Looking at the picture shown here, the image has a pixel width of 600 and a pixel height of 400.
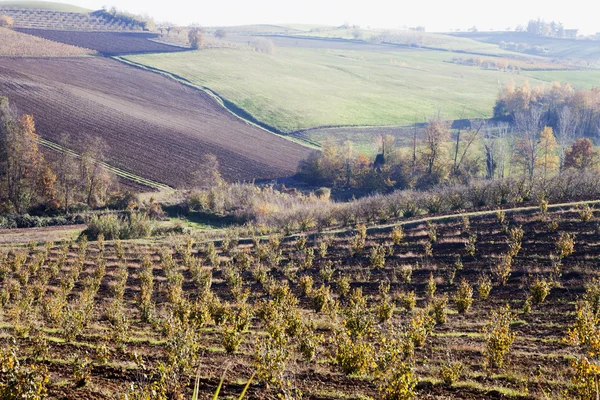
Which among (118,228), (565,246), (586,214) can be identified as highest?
(586,214)

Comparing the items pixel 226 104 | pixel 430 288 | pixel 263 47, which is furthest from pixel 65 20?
pixel 430 288

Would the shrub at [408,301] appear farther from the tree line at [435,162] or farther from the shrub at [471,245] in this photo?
the tree line at [435,162]

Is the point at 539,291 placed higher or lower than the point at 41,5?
lower

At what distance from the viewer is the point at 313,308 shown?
23734mm

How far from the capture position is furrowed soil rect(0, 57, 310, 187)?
7081 cm

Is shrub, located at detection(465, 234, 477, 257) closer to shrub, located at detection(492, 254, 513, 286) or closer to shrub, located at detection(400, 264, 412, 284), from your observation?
shrub, located at detection(492, 254, 513, 286)

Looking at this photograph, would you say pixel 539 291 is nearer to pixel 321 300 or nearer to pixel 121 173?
pixel 321 300

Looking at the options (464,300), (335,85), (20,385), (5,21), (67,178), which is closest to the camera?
(20,385)

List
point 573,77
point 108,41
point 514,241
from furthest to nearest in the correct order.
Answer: point 573,77 < point 108,41 < point 514,241

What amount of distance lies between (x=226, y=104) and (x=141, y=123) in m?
25.2

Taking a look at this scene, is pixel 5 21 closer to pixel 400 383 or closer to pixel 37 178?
pixel 37 178

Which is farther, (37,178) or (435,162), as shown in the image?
(435,162)

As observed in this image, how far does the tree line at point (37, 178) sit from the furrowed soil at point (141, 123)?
26.7ft

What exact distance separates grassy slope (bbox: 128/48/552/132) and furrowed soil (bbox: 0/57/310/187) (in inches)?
467
